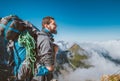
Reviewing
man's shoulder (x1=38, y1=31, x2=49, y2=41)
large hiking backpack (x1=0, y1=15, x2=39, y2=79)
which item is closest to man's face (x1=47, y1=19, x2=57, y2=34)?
man's shoulder (x1=38, y1=31, x2=49, y2=41)

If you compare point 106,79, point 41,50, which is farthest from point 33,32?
point 106,79

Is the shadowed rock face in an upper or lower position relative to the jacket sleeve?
upper

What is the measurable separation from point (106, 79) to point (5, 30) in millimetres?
11460

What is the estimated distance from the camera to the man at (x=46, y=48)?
5.76m

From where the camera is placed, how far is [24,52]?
6336 mm

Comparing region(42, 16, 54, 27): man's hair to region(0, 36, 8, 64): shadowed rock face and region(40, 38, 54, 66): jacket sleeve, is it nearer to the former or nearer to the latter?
region(40, 38, 54, 66): jacket sleeve

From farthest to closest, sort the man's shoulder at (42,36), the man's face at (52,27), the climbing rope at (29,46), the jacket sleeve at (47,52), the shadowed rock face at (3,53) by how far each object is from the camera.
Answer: the shadowed rock face at (3,53)
the climbing rope at (29,46)
the man's face at (52,27)
the man's shoulder at (42,36)
the jacket sleeve at (47,52)

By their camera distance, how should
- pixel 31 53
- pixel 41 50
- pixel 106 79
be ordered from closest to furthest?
pixel 41 50, pixel 31 53, pixel 106 79

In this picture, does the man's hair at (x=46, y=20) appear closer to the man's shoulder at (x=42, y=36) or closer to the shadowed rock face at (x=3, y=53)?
the man's shoulder at (x=42, y=36)

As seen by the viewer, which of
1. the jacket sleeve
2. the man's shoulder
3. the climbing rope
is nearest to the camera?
the jacket sleeve

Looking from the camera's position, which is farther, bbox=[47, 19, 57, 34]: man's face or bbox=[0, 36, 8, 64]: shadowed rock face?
bbox=[0, 36, 8, 64]: shadowed rock face

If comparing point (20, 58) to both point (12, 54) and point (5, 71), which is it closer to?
point (12, 54)

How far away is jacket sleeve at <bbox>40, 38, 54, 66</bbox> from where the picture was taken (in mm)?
5745

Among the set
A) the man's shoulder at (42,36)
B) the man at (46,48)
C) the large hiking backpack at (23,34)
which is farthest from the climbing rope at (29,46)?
the man's shoulder at (42,36)
